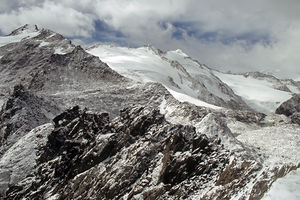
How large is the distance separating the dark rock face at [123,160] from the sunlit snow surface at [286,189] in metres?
8.47

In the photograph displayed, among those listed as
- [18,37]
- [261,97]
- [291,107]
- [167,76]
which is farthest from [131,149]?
[261,97]

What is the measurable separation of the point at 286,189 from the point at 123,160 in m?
16.3

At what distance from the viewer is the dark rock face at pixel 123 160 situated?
24.9 meters

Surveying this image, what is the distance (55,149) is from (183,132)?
1597cm

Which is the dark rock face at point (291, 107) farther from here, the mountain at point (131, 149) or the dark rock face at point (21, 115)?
the dark rock face at point (21, 115)

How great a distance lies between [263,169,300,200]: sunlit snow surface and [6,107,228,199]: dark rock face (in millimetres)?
8471

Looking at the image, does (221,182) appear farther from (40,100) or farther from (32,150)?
(40,100)

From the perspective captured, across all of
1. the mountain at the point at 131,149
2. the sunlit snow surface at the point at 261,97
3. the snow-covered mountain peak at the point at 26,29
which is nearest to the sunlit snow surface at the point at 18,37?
the snow-covered mountain peak at the point at 26,29

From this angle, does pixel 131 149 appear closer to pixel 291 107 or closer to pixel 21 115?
pixel 21 115

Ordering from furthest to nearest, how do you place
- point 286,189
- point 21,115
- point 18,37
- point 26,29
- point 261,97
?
1. point 261,97
2. point 26,29
3. point 18,37
4. point 21,115
5. point 286,189

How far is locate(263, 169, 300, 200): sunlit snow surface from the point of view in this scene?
13.8 meters

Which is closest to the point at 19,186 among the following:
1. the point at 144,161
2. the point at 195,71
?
the point at 144,161

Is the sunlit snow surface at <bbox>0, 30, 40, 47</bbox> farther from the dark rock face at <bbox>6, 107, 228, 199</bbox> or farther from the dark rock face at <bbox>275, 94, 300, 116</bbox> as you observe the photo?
the dark rock face at <bbox>275, 94, 300, 116</bbox>

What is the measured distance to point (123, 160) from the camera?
28.4 m
